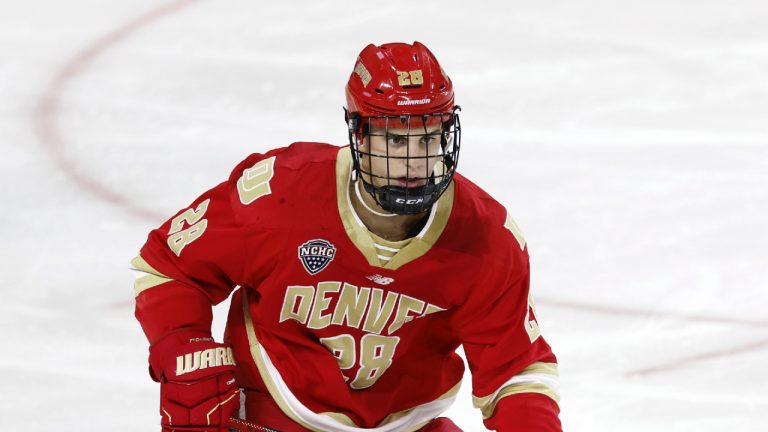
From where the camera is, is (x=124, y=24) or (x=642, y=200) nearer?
(x=642, y=200)

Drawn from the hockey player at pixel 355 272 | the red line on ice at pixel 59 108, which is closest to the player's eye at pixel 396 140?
the hockey player at pixel 355 272

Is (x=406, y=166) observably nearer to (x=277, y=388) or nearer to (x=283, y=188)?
(x=283, y=188)

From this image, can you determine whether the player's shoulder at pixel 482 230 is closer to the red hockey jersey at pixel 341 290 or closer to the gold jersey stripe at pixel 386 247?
the red hockey jersey at pixel 341 290

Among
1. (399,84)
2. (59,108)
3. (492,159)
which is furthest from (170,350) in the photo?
(59,108)

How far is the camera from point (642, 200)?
5.32 m

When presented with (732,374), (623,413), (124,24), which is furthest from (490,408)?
(124,24)

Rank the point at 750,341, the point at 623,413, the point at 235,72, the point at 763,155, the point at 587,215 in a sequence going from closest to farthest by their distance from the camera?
the point at 623,413 → the point at 750,341 → the point at 587,215 → the point at 763,155 → the point at 235,72

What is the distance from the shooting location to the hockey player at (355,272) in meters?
3.06

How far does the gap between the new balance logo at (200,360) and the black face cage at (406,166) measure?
0.53 meters

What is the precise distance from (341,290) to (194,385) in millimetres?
388

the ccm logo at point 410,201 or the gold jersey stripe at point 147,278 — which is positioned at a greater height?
the ccm logo at point 410,201

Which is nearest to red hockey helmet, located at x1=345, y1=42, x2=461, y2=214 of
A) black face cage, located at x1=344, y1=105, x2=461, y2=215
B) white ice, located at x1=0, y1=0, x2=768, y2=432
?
black face cage, located at x1=344, y1=105, x2=461, y2=215

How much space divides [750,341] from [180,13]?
336 centimetres

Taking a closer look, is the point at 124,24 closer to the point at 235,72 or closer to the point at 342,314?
the point at 235,72
